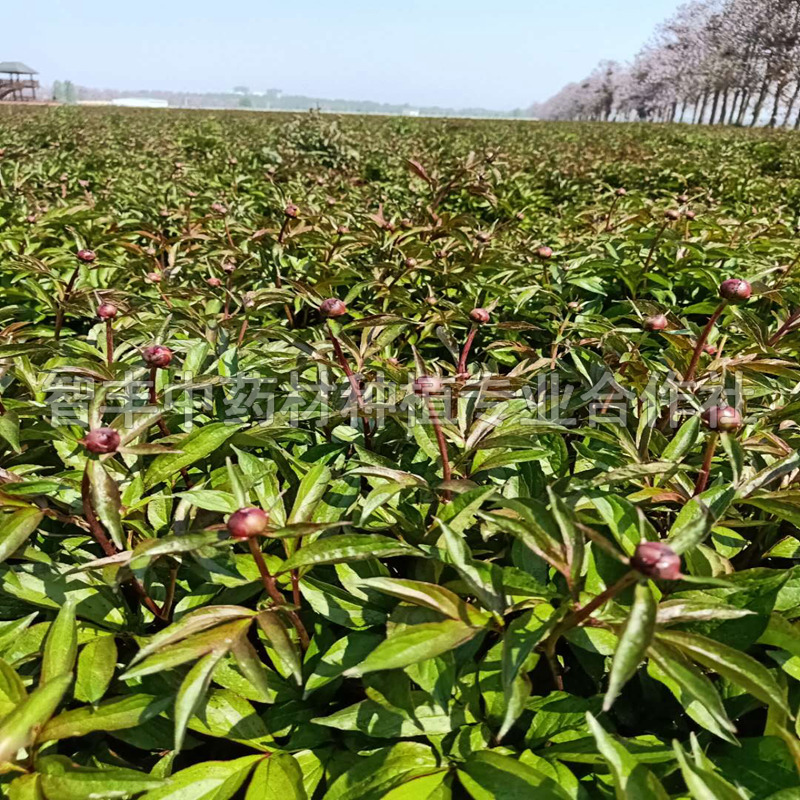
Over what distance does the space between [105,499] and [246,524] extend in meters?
0.30

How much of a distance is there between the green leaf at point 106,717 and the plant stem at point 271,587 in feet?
0.72

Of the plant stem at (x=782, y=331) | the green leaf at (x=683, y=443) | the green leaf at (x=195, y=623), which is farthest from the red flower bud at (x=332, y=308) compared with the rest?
the plant stem at (x=782, y=331)

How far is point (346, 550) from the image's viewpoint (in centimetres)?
101

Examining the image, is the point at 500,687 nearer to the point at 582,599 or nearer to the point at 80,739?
the point at 582,599

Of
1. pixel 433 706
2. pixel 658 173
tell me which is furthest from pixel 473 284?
pixel 658 173

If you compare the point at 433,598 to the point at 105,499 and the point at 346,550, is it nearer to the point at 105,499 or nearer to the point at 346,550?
the point at 346,550

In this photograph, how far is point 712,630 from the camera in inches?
40.9

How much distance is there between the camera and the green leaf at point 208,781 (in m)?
0.96

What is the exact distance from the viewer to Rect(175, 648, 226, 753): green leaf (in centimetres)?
82

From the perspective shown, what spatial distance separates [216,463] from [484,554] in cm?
63

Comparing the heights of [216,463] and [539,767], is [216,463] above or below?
above

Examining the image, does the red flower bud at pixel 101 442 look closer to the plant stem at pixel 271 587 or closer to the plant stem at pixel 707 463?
the plant stem at pixel 271 587

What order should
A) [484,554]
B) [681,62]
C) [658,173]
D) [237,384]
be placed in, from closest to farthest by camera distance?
1. [484,554]
2. [237,384]
3. [658,173]
4. [681,62]

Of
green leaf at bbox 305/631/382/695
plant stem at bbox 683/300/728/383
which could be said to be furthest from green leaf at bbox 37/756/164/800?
plant stem at bbox 683/300/728/383
